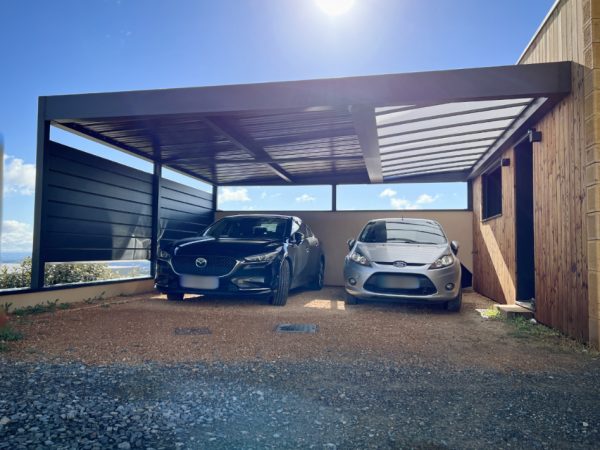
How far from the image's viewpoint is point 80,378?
325 cm

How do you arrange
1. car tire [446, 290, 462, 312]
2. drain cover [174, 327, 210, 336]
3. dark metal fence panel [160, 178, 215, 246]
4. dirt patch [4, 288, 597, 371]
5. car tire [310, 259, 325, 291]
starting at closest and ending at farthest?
dirt patch [4, 288, 597, 371] → drain cover [174, 327, 210, 336] → car tire [446, 290, 462, 312] → car tire [310, 259, 325, 291] → dark metal fence panel [160, 178, 215, 246]

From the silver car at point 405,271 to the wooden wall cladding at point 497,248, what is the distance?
104 centimetres

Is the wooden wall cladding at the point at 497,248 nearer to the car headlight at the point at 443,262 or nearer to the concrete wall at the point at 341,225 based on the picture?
the concrete wall at the point at 341,225

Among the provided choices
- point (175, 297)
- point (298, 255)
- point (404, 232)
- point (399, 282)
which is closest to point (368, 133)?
point (404, 232)

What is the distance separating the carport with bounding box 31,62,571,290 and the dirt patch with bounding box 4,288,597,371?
6.43 feet

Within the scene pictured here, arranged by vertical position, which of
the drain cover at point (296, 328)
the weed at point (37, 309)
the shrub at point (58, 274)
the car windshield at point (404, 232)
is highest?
the car windshield at point (404, 232)

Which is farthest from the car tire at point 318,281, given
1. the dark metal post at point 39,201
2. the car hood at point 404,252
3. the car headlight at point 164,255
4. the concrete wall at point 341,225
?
the dark metal post at point 39,201

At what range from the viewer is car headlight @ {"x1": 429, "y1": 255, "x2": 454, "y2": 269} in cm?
660

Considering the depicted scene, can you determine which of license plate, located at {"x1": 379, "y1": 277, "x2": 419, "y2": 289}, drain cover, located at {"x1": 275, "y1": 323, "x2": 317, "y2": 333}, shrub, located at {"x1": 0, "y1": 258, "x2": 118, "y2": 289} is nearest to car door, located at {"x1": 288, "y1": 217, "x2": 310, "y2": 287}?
license plate, located at {"x1": 379, "y1": 277, "x2": 419, "y2": 289}

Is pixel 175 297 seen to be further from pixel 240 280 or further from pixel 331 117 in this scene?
pixel 331 117

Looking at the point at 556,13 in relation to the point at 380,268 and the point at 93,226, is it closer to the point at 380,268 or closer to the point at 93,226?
the point at 380,268

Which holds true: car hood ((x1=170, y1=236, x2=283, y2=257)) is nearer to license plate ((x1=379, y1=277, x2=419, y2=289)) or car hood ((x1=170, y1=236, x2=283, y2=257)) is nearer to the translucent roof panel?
license plate ((x1=379, y1=277, x2=419, y2=289))

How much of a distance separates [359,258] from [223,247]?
7.05 ft

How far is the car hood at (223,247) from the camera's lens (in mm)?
6721
